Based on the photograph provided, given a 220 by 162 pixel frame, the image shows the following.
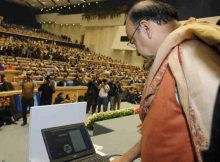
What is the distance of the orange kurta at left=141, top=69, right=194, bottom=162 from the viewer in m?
0.91

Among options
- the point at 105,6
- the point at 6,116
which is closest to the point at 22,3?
the point at 105,6

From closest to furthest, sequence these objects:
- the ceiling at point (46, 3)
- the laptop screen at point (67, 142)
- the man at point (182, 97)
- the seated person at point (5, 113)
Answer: the man at point (182, 97) < the laptop screen at point (67, 142) < the seated person at point (5, 113) < the ceiling at point (46, 3)

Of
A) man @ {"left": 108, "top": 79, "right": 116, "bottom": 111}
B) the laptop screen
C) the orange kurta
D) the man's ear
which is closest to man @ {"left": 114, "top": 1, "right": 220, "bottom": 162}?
the orange kurta

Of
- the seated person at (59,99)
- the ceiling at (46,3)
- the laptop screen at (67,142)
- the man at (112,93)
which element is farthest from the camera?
the ceiling at (46,3)

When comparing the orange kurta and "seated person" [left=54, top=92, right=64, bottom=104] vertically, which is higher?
the orange kurta

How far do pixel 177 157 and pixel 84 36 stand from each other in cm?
3645

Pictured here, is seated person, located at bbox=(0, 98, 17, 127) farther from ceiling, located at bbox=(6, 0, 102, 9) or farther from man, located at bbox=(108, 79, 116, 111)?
ceiling, located at bbox=(6, 0, 102, 9)

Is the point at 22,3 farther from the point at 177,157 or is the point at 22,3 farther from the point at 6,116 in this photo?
the point at 177,157

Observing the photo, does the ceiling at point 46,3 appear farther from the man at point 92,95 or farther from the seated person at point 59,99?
the seated person at point 59,99

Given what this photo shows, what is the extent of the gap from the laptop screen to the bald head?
3.08ft

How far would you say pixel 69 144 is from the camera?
1.88m

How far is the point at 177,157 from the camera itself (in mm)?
915

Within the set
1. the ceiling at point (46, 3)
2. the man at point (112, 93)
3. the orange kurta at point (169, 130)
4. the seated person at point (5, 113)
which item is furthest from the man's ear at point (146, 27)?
the ceiling at point (46, 3)

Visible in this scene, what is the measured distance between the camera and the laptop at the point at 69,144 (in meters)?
1.78
